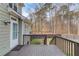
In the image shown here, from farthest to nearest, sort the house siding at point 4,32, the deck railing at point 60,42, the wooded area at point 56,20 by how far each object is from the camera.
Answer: the deck railing at point 60,42 → the wooded area at point 56,20 → the house siding at point 4,32

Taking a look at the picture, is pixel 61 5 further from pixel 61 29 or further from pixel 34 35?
pixel 34 35

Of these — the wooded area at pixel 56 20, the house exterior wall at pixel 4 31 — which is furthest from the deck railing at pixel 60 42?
the house exterior wall at pixel 4 31

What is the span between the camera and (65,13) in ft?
14.1

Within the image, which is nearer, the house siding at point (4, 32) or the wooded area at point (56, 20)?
the house siding at point (4, 32)

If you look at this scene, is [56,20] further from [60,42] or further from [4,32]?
[4,32]

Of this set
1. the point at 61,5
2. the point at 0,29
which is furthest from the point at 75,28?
the point at 0,29

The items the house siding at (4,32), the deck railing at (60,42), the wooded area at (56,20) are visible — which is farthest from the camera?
the deck railing at (60,42)

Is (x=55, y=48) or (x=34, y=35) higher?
(x=34, y=35)

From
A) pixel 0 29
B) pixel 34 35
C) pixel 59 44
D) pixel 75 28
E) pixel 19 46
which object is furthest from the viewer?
pixel 19 46

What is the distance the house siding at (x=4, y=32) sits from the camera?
12.9 feet

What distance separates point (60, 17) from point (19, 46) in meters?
1.92

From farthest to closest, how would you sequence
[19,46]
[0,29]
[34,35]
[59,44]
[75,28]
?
[19,46] → [59,44] → [34,35] → [75,28] → [0,29]

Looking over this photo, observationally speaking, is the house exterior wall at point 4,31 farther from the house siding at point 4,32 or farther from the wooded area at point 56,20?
the wooded area at point 56,20

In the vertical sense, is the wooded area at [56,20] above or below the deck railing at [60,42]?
above
